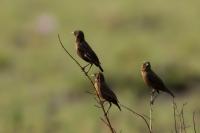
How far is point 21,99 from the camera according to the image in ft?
49.6

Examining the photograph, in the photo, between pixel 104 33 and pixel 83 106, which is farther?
pixel 104 33

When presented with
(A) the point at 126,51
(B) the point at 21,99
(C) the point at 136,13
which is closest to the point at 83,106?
(B) the point at 21,99

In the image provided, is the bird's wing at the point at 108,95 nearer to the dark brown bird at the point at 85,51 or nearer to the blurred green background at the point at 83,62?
the dark brown bird at the point at 85,51

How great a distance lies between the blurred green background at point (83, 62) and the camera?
13.7 metres

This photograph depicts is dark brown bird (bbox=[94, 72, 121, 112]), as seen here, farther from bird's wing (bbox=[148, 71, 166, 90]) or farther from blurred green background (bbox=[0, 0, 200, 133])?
blurred green background (bbox=[0, 0, 200, 133])

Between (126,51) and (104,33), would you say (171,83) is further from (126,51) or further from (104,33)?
(104,33)

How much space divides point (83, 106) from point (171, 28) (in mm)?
4178

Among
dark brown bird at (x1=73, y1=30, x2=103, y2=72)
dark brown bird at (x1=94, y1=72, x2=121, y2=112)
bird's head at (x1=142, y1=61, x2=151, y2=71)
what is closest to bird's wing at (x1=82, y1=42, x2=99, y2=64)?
dark brown bird at (x1=73, y1=30, x2=103, y2=72)

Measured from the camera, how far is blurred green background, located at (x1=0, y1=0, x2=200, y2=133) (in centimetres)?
1373

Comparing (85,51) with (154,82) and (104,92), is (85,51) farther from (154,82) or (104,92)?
(154,82)

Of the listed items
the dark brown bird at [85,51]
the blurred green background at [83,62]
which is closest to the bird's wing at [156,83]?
the dark brown bird at [85,51]

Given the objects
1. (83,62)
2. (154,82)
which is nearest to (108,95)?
(154,82)

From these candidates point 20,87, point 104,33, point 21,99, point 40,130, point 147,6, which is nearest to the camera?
point 40,130

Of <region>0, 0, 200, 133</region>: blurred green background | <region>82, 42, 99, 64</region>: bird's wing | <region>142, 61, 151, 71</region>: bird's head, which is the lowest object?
<region>0, 0, 200, 133</region>: blurred green background
